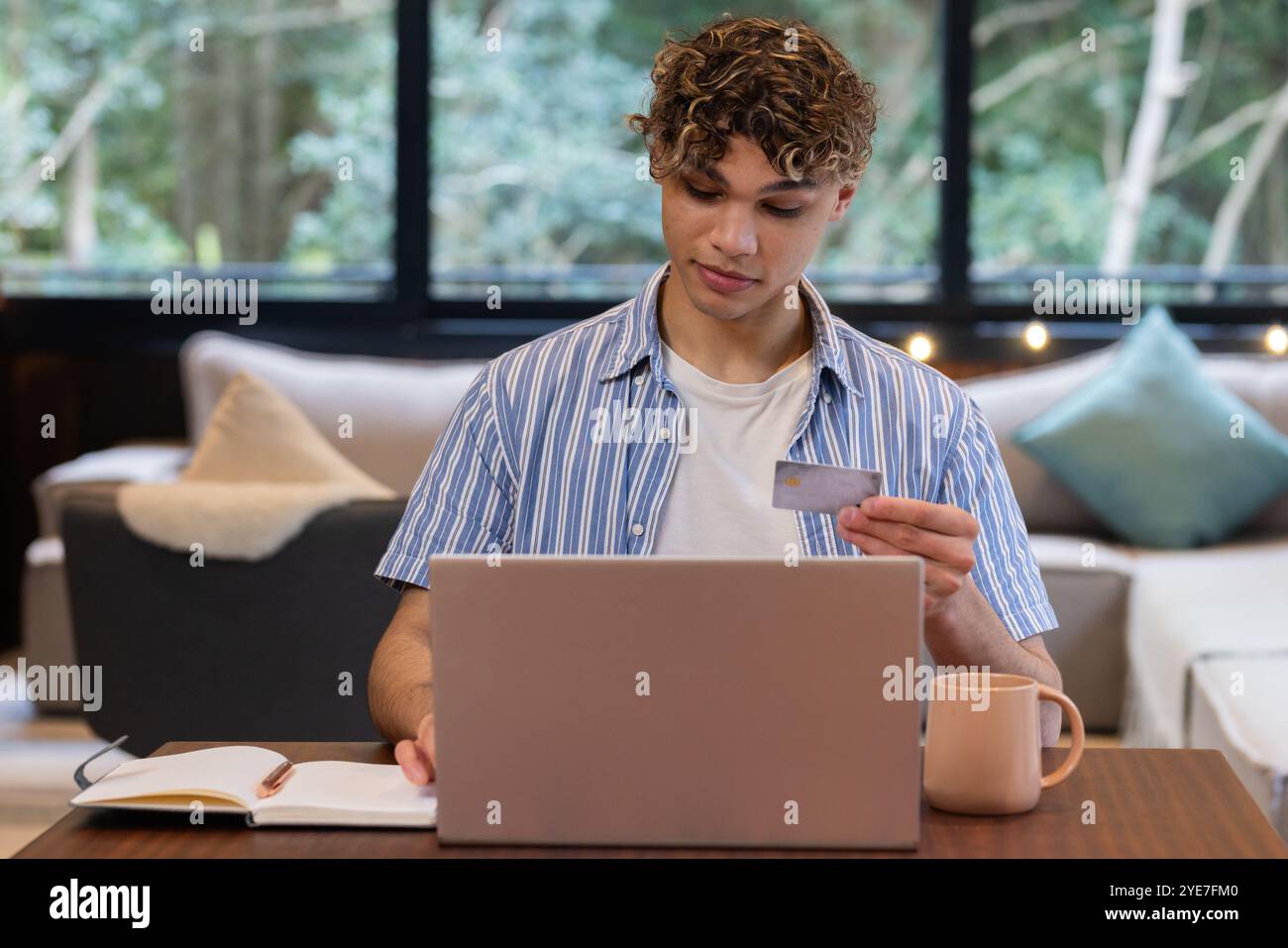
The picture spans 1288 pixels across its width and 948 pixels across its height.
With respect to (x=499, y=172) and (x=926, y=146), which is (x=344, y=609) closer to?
(x=499, y=172)

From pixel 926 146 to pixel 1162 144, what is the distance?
66 centimetres

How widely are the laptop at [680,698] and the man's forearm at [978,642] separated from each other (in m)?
0.35

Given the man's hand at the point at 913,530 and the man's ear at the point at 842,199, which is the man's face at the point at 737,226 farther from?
the man's hand at the point at 913,530

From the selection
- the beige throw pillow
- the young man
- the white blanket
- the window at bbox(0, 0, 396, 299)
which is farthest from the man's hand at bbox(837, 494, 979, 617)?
the window at bbox(0, 0, 396, 299)

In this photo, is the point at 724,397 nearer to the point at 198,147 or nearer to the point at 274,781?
the point at 274,781

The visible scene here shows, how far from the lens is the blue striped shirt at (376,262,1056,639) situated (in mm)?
1619

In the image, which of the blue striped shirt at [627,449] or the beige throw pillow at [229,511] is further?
the beige throw pillow at [229,511]

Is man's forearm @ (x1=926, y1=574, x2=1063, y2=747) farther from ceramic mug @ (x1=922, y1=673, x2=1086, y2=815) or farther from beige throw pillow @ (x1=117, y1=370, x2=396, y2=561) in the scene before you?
beige throw pillow @ (x1=117, y1=370, x2=396, y2=561)

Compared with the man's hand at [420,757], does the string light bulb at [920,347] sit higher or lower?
higher

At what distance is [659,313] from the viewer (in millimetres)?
1704

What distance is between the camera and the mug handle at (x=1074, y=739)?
1192 millimetres

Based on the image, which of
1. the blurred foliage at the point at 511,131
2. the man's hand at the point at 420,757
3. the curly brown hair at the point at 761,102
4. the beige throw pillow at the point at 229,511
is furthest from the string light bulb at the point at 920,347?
the man's hand at the point at 420,757

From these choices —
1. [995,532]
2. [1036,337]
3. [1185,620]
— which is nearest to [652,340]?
[995,532]

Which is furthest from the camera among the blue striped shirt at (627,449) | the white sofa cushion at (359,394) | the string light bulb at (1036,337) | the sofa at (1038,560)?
the string light bulb at (1036,337)
